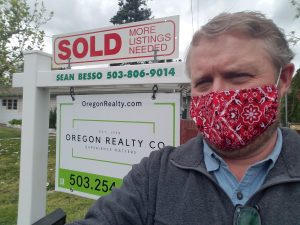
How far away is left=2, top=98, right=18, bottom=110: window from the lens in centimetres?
3463

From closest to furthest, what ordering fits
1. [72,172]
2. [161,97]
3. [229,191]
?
[229,191] < [161,97] < [72,172]

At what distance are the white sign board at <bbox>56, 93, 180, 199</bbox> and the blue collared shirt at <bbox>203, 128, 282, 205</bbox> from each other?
0.62 metres

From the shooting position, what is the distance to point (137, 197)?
1557 mm

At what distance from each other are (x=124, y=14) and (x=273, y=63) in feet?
64.8

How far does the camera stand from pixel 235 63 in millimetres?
1495

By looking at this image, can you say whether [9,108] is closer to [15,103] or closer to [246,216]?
[15,103]

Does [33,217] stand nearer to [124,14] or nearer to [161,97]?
[161,97]

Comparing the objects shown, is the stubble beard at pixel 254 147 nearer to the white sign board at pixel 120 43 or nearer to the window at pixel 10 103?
the white sign board at pixel 120 43

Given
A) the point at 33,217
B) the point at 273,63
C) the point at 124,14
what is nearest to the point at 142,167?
the point at 273,63

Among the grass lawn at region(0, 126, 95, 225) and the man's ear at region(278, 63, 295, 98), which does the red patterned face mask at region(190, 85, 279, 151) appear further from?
the grass lawn at region(0, 126, 95, 225)

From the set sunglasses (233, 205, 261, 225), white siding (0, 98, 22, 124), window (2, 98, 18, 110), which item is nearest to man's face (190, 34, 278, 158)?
sunglasses (233, 205, 261, 225)

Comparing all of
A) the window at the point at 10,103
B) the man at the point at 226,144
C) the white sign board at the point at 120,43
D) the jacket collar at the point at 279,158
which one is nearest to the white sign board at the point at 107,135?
the white sign board at the point at 120,43

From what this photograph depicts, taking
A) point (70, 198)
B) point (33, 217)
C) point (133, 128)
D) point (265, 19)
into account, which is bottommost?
point (70, 198)

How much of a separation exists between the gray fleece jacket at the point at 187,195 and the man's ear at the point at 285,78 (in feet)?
0.66
